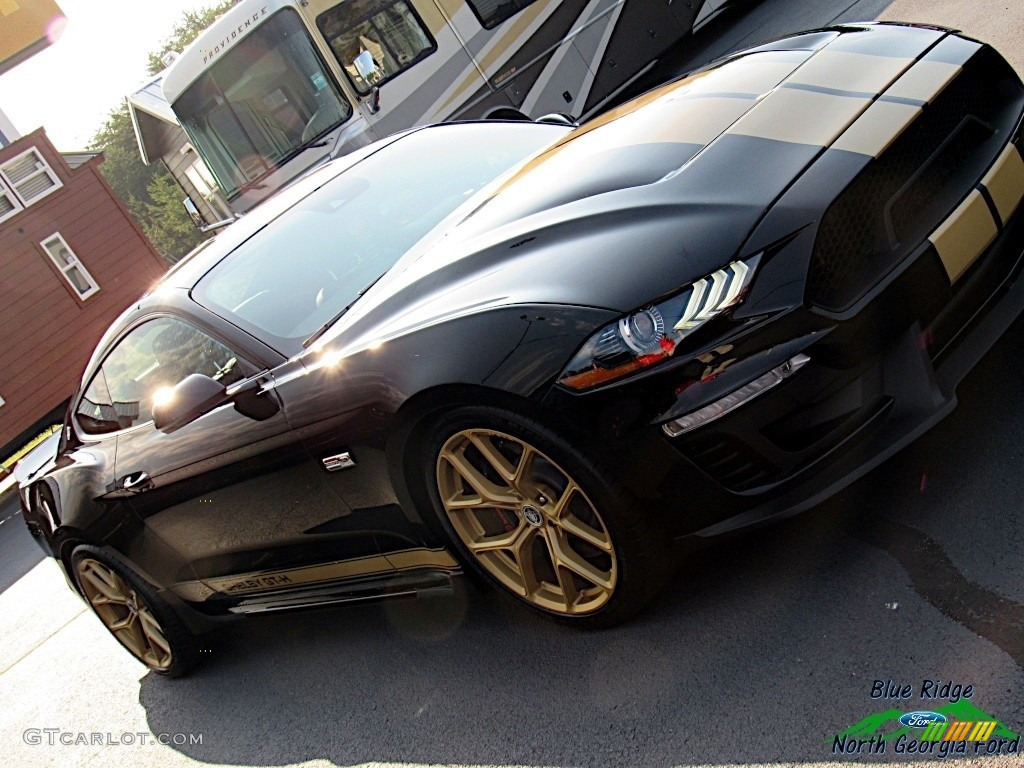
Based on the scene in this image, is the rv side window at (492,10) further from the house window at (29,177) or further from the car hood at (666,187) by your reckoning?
the house window at (29,177)

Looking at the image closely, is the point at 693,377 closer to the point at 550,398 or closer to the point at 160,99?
the point at 550,398

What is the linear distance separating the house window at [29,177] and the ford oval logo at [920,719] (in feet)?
90.1

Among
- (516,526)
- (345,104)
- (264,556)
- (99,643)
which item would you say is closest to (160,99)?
(345,104)

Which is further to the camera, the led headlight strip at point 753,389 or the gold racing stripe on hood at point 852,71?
the gold racing stripe on hood at point 852,71

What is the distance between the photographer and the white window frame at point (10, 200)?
1004 inches

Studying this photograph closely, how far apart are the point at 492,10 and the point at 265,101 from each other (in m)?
3.03

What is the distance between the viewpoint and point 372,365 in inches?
125

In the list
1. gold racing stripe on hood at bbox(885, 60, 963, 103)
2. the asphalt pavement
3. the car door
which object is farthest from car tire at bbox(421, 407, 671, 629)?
gold racing stripe on hood at bbox(885, 60, 963, 103)

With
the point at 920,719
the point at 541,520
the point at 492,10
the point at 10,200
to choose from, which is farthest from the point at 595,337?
the point at 10,200

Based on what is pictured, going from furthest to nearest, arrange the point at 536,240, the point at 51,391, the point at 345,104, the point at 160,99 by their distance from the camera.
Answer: the point at 51,391 → the point at 160,99 → the point at 345,104 → the point at 536,240

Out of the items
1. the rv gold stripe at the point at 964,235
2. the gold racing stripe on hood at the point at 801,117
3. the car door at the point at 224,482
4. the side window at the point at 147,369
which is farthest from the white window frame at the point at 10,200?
the rv gold stripe at the point at 964,235

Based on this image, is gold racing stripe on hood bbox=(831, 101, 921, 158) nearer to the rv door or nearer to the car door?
the car door

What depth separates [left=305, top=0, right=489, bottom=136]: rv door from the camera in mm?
12047

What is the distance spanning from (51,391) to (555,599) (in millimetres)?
24336
